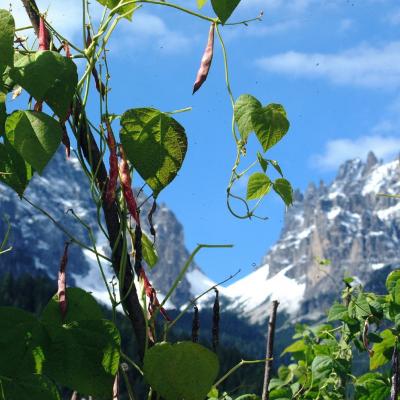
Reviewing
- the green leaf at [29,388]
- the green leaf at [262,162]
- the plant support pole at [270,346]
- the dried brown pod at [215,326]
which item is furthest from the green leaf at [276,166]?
the green leaf at [29,388]

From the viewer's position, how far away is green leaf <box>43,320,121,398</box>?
51.3 inches

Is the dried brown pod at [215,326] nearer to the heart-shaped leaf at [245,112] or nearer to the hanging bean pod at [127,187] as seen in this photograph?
the hanging bean pod at [127,187]

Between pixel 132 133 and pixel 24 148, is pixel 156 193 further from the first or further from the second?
pixel 24 148

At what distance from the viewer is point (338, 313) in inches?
143

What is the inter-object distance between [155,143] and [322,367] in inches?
86.5

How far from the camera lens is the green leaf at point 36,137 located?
4.30 feet

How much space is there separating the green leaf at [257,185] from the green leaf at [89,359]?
813 millimetres

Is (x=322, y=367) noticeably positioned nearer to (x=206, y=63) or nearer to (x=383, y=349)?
(x=383, y=349)

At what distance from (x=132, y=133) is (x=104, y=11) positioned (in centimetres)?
46

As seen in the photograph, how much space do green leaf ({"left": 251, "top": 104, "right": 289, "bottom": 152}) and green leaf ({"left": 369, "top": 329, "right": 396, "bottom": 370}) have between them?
178 cm

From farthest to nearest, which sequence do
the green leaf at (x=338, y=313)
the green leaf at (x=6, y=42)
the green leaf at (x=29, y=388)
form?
1. the green leaf at (x=338, y=313)
2. the green leaf at (x=6, y=42)
3. the green leaf at (x=29, y=388)

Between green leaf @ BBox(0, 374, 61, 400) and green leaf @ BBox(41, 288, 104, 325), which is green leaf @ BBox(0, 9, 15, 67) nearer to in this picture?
green leaf @ BBox(41, 288, 104, 325)

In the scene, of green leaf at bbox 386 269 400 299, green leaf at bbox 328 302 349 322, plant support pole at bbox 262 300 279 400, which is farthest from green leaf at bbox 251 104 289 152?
green leaf at bbox 328 302 349 322

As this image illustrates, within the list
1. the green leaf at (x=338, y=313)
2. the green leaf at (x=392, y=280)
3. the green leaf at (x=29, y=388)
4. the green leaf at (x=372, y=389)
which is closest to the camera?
the green leaf at (x=29, y=388)
